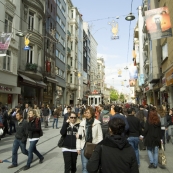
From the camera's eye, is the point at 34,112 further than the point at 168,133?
No

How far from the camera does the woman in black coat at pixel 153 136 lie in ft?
20.9

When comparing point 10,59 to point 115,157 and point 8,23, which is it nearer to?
point 8,23

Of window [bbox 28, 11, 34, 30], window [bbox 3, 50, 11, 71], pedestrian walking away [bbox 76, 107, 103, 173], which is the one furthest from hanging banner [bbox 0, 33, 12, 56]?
pedestrian walking away [bbox 76, 107, 103, 173]

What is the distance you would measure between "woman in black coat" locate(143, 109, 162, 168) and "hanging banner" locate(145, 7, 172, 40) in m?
10.00

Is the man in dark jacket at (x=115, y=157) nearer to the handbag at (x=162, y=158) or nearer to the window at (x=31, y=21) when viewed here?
the handbag at (x=162, y=158)

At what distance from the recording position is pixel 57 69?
3731cm

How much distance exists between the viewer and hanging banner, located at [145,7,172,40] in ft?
49.0

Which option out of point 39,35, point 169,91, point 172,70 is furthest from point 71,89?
point 172,70

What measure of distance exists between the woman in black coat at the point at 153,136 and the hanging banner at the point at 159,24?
10.00 metres

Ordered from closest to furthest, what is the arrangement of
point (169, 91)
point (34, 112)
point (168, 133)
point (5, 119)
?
point (34, 112), point (168, 133), point (5, 119), point (169, 91)

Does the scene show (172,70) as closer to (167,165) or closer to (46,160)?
(167,165)

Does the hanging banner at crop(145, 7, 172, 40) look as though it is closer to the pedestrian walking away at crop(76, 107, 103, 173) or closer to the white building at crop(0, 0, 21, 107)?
the pedestrian walking away at crop(76, 107, 103, 173)

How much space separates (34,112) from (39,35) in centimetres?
2091

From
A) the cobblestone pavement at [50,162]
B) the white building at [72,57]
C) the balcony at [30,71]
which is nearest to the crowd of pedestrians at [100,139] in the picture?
the cobblestone pavement at [50,162]
